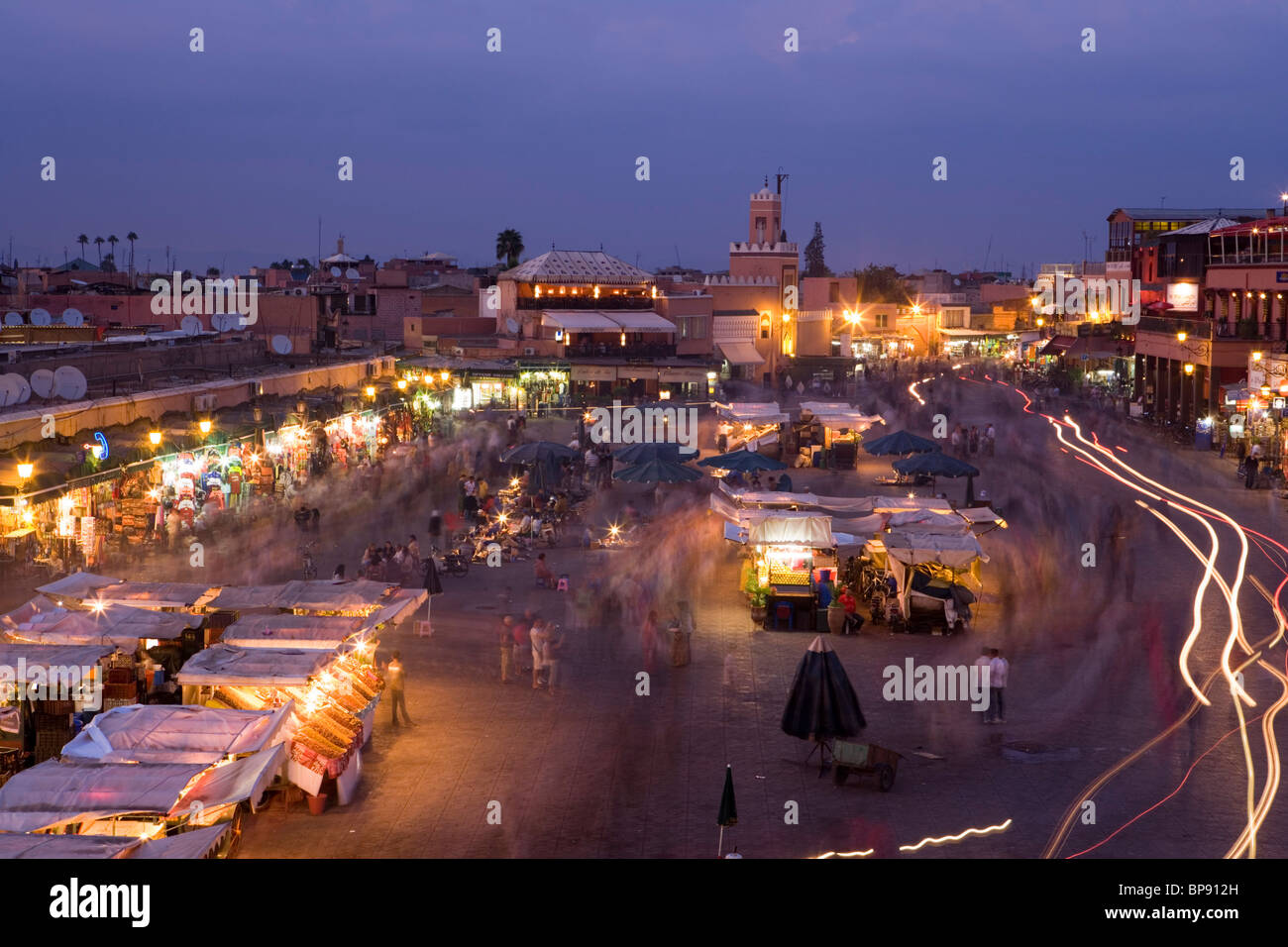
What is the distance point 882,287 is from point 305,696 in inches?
4786

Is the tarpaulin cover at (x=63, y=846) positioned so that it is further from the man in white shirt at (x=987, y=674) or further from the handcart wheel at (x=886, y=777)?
the man in white shirt at (x=987, y=674)

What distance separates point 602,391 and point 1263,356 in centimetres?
2540

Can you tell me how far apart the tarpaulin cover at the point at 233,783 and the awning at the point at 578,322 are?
4547cm

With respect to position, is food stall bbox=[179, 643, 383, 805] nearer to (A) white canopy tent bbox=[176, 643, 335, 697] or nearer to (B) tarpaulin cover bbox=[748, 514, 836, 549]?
(A) white canopy tent bbox=[176, 643, 335, 697]

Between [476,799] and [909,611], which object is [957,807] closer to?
[476,799]

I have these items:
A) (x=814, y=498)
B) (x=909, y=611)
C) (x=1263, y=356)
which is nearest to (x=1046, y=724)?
(x=909, y=611)

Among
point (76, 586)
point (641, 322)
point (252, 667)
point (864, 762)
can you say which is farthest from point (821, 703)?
point (641, 322)

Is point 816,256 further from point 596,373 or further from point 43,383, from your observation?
point 43,383

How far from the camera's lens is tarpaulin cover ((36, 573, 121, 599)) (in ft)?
50.7

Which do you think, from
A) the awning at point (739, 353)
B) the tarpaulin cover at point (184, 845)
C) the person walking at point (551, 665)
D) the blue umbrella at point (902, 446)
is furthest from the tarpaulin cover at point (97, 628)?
the awning at point (739, 353)

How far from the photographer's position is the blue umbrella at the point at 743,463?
28.2m

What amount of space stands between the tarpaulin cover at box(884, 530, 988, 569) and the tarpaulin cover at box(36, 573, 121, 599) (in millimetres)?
10364

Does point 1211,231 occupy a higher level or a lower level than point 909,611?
higher

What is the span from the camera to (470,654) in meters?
16.4
